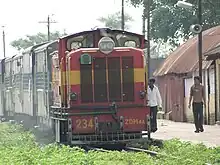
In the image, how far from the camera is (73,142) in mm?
18578

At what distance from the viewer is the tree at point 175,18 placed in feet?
163

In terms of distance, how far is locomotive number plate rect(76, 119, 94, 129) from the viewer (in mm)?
Result: 18328

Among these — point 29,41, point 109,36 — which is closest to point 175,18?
point 109,36

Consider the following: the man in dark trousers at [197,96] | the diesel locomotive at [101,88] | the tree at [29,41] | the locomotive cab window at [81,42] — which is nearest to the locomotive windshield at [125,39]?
the diesel locomotive at [101,88]

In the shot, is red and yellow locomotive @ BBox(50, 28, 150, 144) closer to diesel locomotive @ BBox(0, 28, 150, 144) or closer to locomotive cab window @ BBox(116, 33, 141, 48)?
diesel locomotive @ BBox(0, 28, 150, 144)

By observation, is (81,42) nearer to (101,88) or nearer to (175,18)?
(101,88)

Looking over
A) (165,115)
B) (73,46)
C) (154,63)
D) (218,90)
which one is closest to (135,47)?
(73,46)

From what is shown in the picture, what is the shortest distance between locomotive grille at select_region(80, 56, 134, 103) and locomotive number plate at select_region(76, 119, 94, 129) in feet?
1.93

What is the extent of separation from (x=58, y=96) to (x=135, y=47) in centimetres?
265

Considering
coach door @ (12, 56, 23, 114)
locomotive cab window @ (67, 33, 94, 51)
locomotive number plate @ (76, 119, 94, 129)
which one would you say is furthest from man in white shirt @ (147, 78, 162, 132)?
coach door @ (12, 56, 23, 114)

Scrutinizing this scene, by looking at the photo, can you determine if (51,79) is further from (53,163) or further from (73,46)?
(53,163)

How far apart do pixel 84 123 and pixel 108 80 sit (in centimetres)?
142

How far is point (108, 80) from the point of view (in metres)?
18.9

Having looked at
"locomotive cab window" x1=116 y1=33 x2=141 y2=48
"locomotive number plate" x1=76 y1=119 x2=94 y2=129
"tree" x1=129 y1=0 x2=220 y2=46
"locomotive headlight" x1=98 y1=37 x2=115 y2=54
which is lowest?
"locomotive number plate" x1=76 y1=119 x2=94 y2=129
